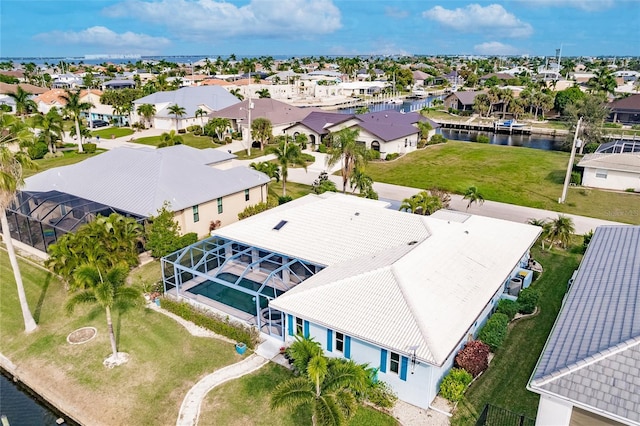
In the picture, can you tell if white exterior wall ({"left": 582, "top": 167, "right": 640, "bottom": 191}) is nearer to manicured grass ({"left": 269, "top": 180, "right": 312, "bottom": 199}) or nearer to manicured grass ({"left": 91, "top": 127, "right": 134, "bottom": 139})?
manicured grass ({"left": 269, "top": 180, "right": 312, "bottom": 199})

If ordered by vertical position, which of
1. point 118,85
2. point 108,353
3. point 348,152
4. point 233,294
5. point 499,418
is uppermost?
point 118,85

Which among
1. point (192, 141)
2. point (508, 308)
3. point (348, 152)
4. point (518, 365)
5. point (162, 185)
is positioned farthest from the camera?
point (192, 141)

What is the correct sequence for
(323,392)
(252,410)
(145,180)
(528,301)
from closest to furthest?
(323,392), (252,410), (528,301), (145,180)

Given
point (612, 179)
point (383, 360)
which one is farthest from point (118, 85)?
point (383, 360)

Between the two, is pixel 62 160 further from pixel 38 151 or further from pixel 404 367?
pixel 404 367

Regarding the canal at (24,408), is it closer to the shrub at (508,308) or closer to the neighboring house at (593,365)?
the neighboring house at (593,365)

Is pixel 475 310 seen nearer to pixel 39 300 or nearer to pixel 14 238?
pixel 39 300
